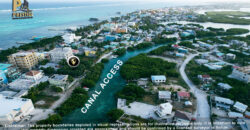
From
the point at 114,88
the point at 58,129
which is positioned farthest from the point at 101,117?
the point at 114,88

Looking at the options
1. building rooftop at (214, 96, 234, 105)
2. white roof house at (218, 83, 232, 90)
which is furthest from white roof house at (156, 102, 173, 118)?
white roof house at (218, 83, 232, 90)

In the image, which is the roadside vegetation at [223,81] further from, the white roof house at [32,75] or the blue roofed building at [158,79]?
the white roof house at [32,75]

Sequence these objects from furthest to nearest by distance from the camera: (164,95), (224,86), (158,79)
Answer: (158,79), (224,86), (164,95)

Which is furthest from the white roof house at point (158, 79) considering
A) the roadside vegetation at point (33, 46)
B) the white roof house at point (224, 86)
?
the roadside vegetation at point (33, 46)

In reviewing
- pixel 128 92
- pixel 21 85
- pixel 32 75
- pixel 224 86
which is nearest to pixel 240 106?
pixel 224 86

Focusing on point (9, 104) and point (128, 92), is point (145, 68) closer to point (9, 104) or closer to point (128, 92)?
point (128, 92)

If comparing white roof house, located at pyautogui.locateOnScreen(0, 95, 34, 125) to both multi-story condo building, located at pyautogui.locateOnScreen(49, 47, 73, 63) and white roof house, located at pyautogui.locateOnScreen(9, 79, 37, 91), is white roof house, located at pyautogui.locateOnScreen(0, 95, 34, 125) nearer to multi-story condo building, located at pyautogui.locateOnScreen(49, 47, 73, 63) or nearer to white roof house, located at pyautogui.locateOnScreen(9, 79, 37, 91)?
white roof house, located at pyautogui.locateOnScreen(9, 79, 37, 91)

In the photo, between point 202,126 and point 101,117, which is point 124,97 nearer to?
point 101,117

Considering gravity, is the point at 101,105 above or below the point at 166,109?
below
